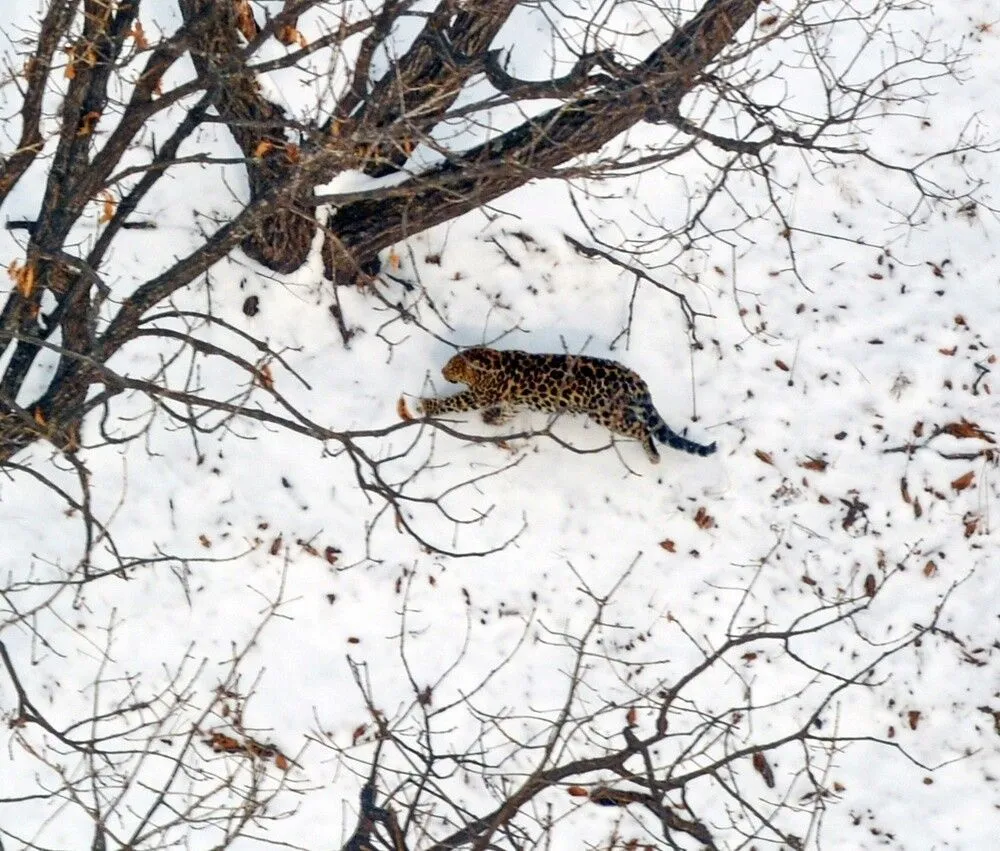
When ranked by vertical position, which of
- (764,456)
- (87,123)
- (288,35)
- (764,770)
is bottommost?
(764,770)

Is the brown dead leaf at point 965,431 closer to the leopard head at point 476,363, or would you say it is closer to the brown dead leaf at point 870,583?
the brown dead leaf at point 870,583

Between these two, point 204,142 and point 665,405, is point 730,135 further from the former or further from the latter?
point 204,142

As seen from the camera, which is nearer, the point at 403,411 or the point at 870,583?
the point at 403,411

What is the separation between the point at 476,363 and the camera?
23.1ft

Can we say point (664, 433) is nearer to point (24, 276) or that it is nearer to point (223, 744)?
point (223, 744)

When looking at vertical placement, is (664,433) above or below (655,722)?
Answer: above

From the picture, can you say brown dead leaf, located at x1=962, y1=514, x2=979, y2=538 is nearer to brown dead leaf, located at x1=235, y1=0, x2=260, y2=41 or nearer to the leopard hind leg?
the leopard hind leg

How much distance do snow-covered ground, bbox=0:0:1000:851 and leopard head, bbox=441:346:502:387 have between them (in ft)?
0.81

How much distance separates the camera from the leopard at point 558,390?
274 inches

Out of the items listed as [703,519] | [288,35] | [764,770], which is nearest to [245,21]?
[288,35]

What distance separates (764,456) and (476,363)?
196cm

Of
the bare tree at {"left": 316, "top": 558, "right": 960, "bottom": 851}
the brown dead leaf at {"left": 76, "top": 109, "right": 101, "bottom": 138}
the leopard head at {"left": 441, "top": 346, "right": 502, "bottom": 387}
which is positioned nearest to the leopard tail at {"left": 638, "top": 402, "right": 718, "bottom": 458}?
the bare tree at {"left": 316, "top": 558, "right": 960, "bottom": 851}

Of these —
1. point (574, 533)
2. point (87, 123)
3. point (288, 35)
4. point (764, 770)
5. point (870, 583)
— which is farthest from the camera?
point (870, 583)

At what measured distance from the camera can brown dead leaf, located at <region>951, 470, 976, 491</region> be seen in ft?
24.6
